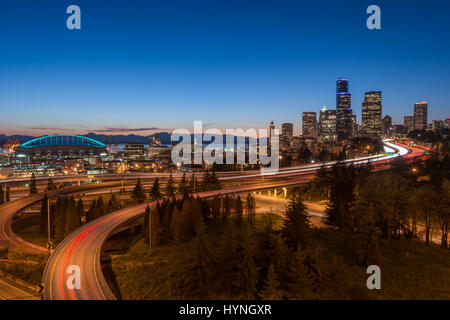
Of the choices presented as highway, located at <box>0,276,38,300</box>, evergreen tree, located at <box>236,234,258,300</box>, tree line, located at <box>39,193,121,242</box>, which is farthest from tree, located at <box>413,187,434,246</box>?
tree line, located at <box>39,193,121,242</box>

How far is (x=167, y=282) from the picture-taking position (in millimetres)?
18203

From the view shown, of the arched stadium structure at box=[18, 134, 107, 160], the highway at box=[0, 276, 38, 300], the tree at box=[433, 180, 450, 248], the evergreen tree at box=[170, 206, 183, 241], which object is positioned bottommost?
the highway at box=[0, 276, 38, 300]

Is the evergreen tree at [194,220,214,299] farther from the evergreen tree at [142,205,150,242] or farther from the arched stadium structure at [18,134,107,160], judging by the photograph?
the arched stadium structure at [18,134,107,160]

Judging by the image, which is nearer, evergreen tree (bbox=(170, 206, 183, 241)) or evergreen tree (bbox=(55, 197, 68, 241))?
evergreen tree (bbox=(170, 206, 183, 241))

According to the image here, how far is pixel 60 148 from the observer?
604 ft

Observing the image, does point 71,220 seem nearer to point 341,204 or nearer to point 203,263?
point 203,263

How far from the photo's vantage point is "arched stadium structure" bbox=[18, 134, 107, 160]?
169 m

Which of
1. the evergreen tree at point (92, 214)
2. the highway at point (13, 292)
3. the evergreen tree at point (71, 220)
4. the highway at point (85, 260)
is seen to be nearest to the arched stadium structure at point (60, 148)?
the evergreen tree at point (92, 214)

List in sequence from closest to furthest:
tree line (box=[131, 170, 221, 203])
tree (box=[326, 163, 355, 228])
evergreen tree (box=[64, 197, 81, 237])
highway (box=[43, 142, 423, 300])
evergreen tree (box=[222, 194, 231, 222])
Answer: highway (box=[43, 142, 423, 300])
evergreen tree (box=[64, 197, 81, 237])
tree (box=[326, 163, 355, 228])
evergreen tree (box=[222, 194, 231, 222])
tree line (box=[131, 170, 221, 203])

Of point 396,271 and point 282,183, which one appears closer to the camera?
point 396,271
